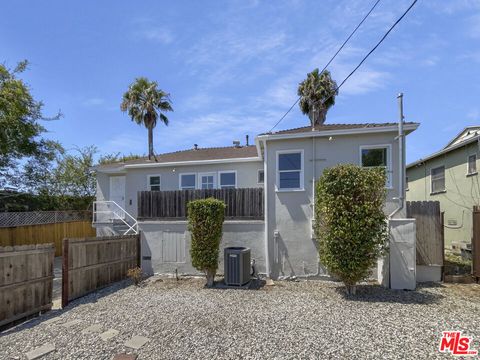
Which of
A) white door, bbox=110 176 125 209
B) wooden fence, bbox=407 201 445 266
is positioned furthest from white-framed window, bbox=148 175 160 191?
wooden fence, bbox=407 201 445 266

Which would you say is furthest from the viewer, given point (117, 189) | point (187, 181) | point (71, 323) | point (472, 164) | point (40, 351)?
Answer: point (117, 189)

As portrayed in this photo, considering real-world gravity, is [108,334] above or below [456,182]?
below

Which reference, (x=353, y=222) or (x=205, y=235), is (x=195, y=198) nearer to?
(x=205, y=235)

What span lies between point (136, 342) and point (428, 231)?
778cm

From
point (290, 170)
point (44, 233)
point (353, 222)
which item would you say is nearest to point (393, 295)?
point (353, 222)

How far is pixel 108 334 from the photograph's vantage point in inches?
189

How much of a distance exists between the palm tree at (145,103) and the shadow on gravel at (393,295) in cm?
1528

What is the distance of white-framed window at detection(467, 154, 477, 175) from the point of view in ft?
33.9

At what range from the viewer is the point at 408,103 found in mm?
8000

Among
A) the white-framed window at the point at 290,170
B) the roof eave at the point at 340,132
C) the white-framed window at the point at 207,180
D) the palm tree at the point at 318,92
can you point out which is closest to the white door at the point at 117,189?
the white-framed window at the point at 207,180

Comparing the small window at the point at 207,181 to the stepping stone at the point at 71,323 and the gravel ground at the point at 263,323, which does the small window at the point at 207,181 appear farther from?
the stepping stone at the point at 71,323

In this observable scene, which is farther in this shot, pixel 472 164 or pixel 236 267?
pixel 472 164

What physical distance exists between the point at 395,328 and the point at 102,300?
6.38 metres

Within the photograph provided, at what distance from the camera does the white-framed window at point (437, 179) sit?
40.8ft
